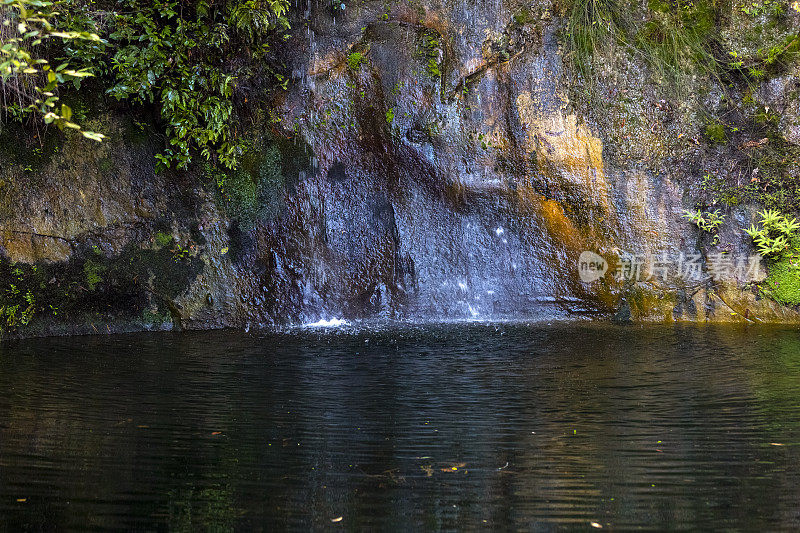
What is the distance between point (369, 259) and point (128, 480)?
4.81 m

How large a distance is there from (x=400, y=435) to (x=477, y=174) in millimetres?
4817

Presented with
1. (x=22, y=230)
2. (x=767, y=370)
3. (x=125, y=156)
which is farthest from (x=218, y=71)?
(x=767, y=370)

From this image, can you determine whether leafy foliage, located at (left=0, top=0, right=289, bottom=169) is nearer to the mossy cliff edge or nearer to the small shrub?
the mossy cliff edge

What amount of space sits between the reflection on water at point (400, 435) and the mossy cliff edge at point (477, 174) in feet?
4.54

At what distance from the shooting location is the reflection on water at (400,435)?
2.90m

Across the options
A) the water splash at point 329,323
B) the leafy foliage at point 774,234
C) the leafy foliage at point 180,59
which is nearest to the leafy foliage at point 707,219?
the leafy foliage at point 774,234

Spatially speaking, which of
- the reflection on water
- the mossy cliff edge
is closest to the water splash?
the mossy cliff edge

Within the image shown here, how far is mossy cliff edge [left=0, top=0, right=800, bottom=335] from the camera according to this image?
744 cm

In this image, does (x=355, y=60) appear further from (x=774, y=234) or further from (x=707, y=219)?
(x=774, y=234)

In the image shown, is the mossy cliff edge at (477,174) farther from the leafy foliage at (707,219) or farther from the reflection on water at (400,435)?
the reflection on water at (400,435)

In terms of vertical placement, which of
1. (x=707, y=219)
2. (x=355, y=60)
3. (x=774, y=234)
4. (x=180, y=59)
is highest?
(x=355, y=60)

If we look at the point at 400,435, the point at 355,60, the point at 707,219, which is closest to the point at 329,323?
the point at 355,60

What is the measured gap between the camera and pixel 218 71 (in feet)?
24.2

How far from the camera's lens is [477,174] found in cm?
812
